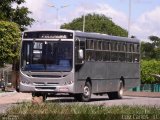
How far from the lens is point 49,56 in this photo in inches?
1012

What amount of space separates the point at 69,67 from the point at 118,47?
5.68 meters

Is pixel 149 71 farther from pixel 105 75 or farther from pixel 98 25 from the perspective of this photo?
pixel 98 25

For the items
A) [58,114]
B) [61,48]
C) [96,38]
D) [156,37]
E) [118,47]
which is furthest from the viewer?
[156,37]

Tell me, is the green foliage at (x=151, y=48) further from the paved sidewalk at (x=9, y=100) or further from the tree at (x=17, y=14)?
the paved sidewalk at (x=9, y=100)

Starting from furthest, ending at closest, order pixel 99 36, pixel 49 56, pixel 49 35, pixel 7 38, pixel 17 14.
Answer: pixel 17 14 < pixel 7 38 < pixel 99 36 < pixel 49 35 < pixel 49 56

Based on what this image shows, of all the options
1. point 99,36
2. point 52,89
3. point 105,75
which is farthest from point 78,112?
point 105,75

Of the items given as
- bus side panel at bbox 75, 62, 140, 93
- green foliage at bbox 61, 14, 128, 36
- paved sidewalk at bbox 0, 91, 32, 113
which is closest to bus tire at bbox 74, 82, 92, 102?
bus side panel at bbox 75, 62, 140, 93

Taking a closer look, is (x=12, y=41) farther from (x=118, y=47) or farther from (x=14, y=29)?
(x=118, y=47)

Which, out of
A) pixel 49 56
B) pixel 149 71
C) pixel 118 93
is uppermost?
pixel 49 56

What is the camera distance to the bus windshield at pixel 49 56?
25750mm

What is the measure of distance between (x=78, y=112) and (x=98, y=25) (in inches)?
3882

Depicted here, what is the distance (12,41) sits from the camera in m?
46.7

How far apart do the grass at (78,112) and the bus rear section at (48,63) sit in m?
11.6

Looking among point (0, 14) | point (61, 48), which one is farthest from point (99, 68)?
point (0, 14)
